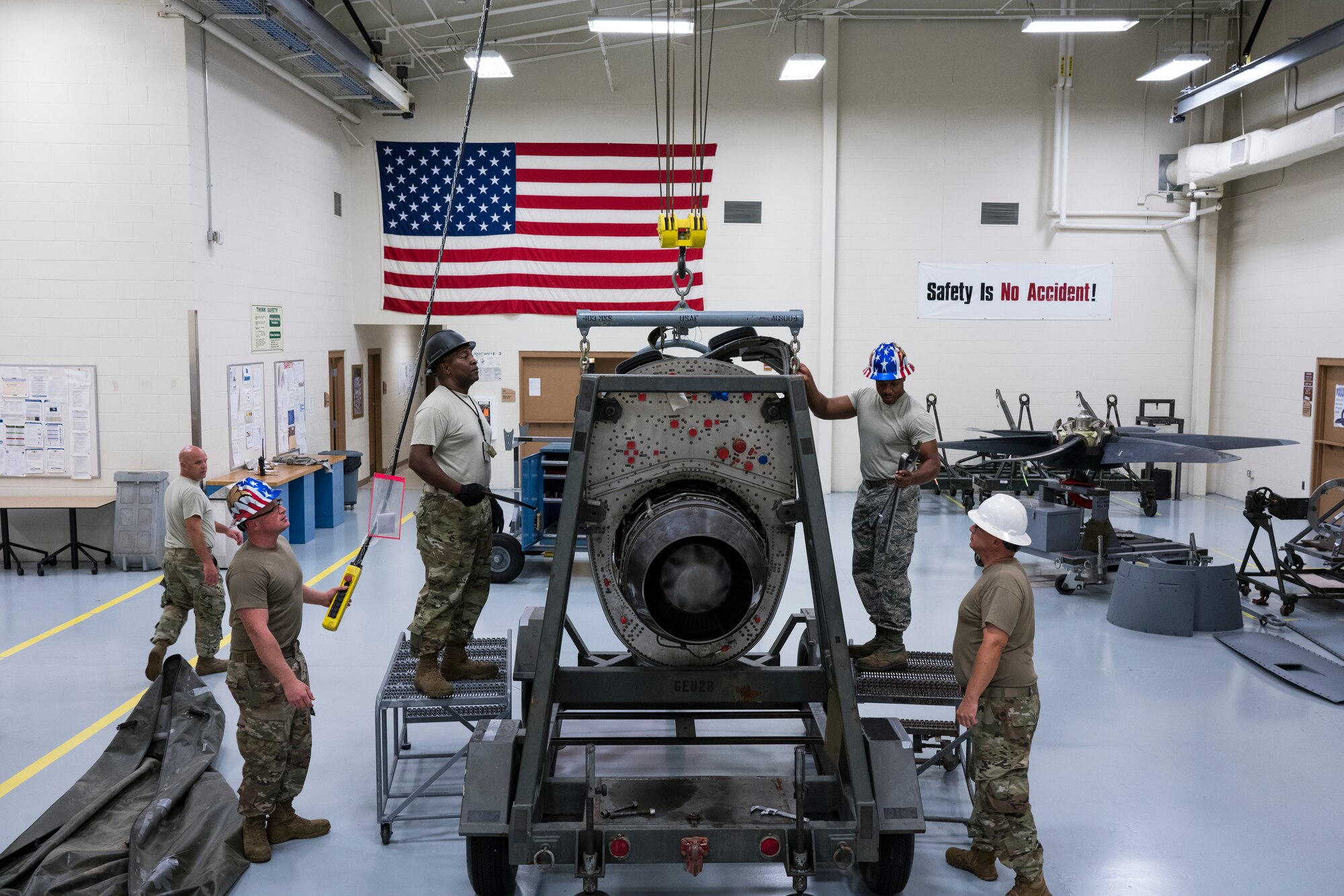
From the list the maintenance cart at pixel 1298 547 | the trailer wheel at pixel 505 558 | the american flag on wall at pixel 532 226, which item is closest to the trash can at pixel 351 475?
the american flag on wall at pixel 532 226

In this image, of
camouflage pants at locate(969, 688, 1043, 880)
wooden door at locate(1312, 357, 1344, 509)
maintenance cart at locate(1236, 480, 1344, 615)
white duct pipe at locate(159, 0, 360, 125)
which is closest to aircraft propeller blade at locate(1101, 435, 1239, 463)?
maintenance cart at locate(1236, 480, 1344, 615)

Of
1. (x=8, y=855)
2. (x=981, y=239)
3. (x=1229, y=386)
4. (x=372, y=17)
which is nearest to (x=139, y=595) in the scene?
(x=8, y=855)

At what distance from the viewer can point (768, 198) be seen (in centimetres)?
1582

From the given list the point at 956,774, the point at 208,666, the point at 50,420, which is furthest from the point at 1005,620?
the point at 50,420

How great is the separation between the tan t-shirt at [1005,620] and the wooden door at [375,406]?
14.0 m

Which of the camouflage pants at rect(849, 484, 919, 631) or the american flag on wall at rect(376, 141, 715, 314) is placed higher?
the american flag on wall at rect(376, 141, 715, 314)

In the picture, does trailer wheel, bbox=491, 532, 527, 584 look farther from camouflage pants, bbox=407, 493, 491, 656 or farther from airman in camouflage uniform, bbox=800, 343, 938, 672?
airman in camouflage uniform, bbox=800, 343, 938, 672

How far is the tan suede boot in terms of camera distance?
5.08 m

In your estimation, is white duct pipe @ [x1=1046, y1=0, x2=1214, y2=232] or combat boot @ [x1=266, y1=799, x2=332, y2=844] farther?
white duct pipe @ [x1=1046, y1=0, x2=1214, y2=232]

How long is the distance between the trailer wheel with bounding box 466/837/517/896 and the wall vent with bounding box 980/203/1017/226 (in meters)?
14.0

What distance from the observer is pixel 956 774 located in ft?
19.3

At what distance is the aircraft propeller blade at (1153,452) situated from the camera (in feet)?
30.5

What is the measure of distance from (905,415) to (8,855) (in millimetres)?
4783

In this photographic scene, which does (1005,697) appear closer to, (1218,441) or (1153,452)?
(1153,452)
